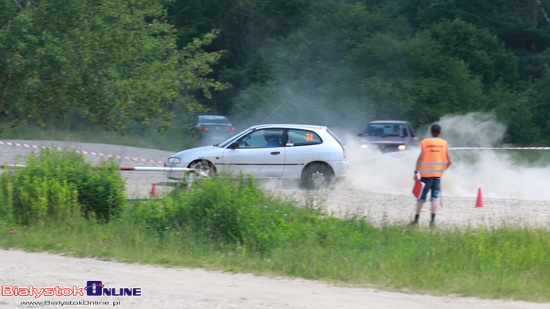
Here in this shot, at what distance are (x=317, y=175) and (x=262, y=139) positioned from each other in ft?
5.18

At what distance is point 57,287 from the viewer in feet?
19.2

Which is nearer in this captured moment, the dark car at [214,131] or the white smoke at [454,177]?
the white smoke at [454,177]

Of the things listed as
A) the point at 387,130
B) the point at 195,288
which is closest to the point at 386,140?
the point at 387,130

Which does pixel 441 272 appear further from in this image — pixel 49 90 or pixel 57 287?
pixel 49 90

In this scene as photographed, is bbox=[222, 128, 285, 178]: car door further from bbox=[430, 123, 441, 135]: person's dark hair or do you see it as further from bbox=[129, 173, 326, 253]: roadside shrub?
bbox=[430, 123, 441, 135]: person's dark hair

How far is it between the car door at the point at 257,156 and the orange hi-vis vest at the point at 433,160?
4.36 metres

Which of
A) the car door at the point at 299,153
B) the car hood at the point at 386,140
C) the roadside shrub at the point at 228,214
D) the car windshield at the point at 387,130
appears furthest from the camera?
the car windshield at the point at 387,130

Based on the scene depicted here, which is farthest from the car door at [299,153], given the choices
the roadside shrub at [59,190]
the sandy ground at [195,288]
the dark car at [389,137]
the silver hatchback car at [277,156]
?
the sandy ground at [195,288]

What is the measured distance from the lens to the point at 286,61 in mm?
38156

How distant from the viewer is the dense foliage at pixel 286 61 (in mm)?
13836

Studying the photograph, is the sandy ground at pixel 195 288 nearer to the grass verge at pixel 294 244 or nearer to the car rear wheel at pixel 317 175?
the grass verge at pixel 294 244

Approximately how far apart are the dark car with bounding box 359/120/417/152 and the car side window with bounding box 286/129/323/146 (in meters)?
5.36

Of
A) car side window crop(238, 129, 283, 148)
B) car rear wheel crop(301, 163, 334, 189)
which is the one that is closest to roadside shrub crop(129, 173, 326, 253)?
car rear wheel crop(301, 163, 334, 189)

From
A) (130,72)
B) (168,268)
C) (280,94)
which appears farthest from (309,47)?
(168,268)
